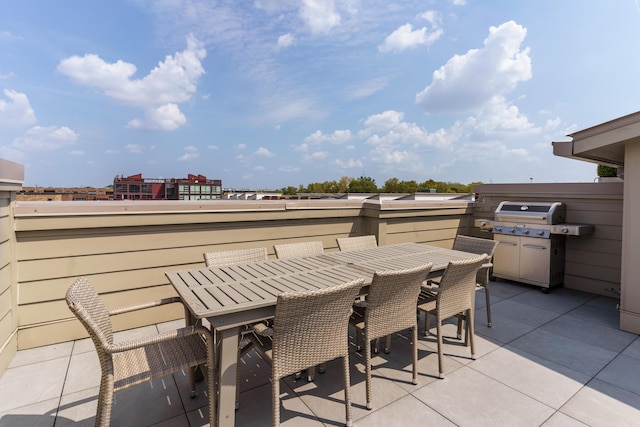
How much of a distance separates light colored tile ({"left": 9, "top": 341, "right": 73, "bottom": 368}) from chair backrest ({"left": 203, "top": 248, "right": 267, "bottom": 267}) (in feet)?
4.69

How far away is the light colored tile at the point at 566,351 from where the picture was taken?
91.4 inches

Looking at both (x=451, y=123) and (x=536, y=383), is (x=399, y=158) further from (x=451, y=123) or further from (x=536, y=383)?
(x=536, y=383)

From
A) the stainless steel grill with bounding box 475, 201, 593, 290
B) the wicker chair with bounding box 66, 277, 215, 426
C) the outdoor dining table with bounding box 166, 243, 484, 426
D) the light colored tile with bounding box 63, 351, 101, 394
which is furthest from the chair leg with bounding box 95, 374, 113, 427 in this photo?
the stainless steel grill with bounding box 475, 201, 593, 290

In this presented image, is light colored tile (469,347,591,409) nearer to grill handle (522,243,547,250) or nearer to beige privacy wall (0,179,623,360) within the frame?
beige privacy wall (0,179,623,360)

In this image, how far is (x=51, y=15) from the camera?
7.41 meters

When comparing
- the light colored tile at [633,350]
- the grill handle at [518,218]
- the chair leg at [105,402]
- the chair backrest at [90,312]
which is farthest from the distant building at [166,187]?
the light colored tile at [633,350]

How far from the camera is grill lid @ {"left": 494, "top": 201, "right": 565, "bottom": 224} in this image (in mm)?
4082

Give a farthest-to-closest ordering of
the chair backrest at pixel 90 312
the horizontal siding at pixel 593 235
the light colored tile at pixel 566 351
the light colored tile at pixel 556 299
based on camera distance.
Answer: the horizontal siding at pixel 593 235, the light colored tile at pixel 556 299, the light colored tile at pixel 566 351, the chair backrest at pixel 90 312

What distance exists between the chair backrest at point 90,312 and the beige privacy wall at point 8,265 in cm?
122

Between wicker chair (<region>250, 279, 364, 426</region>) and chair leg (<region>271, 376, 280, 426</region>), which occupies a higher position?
wicker chair (<region>250, 279, 364, 426</region>)

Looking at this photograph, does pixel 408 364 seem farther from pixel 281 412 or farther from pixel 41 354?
pixel 41 354

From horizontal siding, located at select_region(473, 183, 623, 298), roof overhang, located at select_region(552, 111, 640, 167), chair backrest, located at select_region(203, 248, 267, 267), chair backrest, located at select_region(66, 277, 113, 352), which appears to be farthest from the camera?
horizontal siding, located at select_region(473, 183, 623, 298)

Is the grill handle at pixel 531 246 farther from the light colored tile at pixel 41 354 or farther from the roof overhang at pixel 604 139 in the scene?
the light colored tile at pixel 41 354

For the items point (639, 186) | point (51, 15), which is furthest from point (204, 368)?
point (51, 15)
